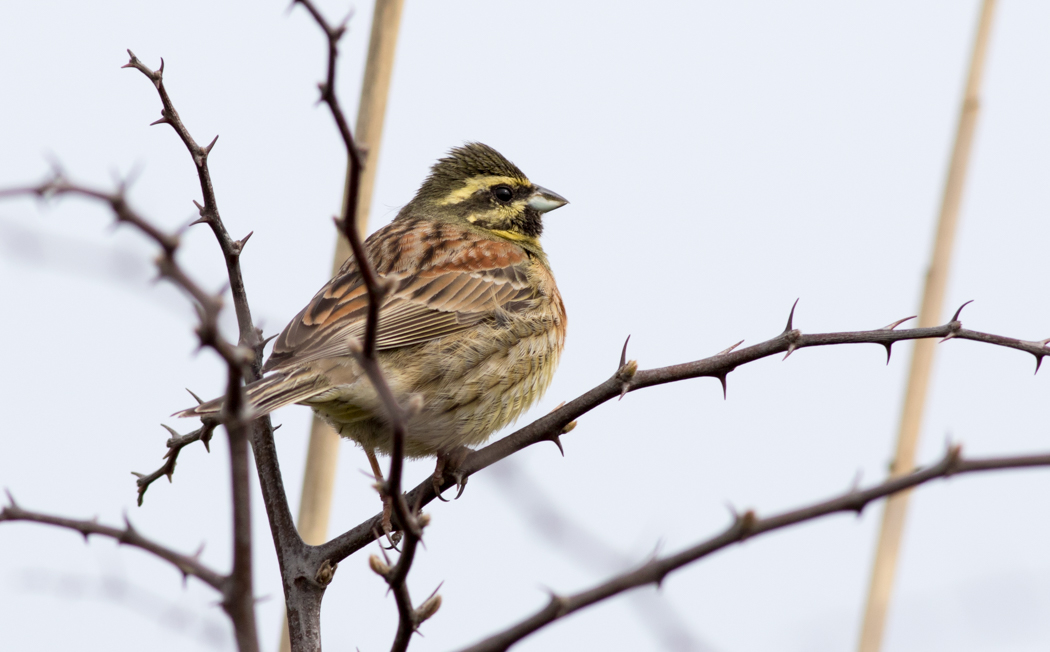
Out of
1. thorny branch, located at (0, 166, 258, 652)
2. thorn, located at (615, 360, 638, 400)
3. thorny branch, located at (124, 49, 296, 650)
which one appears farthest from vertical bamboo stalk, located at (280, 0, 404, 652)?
thorny branch, located at (0, 166, 258, 652)

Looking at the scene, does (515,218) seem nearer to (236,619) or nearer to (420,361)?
(420,361)

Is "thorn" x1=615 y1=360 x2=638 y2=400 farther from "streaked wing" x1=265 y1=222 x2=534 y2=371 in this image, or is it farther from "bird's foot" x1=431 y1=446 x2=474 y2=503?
"streaked wing" x1=265 y1=222 x2=534 y2=371

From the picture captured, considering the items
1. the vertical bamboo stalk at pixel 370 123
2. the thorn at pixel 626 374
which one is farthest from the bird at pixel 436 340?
the thorn at pixel 626 374

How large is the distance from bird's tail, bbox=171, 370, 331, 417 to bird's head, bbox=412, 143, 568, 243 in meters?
2.32

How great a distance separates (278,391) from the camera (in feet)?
12.5

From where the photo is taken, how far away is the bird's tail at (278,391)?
3246mm

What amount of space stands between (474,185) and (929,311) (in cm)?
277

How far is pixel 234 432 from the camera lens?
162 centimetres

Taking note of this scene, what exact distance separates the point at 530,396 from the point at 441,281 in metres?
0.73

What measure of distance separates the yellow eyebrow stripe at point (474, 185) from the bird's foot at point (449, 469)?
2.17 meters

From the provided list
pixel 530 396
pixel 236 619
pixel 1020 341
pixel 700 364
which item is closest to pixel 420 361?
pixel 530 396

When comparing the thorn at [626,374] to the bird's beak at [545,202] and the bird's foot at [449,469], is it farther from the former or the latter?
the bird's beak at [545,202]

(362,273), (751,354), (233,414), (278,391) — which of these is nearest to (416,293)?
(278,391)

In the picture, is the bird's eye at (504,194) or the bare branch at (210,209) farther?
the bird's eye at (504,194)
